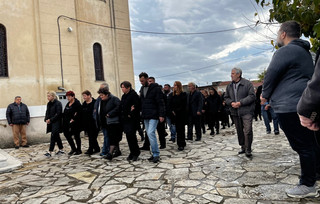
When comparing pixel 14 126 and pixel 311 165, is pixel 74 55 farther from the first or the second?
pixel 311 165

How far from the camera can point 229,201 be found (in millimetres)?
3066

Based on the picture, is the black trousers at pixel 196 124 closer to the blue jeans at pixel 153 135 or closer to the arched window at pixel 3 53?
the blue jeans at pixel 153 135

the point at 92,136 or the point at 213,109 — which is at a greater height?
the point at 213,109

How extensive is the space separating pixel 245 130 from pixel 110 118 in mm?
3263

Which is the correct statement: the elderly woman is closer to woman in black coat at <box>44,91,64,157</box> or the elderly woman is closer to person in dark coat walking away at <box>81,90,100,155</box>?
person in dark coat walking away at <box>81,90,100,155</box>

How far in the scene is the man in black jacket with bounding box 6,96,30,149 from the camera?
30.6 ft

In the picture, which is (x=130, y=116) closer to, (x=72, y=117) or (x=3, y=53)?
(x=72, y=117)

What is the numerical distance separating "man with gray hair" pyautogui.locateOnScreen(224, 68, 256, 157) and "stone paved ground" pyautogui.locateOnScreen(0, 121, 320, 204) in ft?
1.50

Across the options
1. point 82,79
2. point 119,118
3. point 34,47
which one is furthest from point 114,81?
point 119,118

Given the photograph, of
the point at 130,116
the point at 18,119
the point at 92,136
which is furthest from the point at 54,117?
the point at 18,119

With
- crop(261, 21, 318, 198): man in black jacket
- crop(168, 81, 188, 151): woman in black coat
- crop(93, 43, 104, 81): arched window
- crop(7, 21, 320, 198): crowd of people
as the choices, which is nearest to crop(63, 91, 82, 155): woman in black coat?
crop(7, 21, 320, 198): crowd of people

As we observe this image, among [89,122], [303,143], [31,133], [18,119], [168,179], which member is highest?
[18,119]

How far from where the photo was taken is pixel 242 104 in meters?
4.95

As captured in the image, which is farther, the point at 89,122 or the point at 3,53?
the point at 3,53
